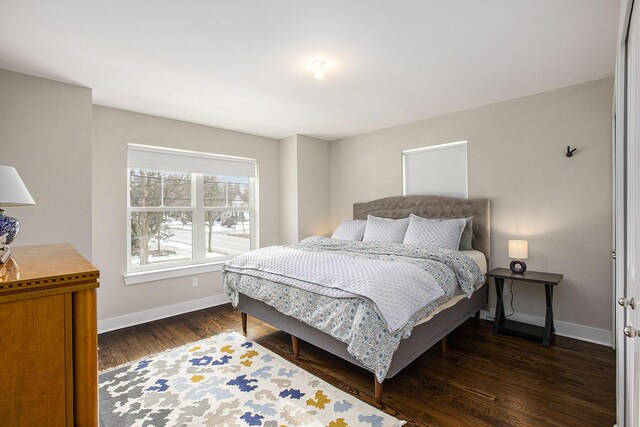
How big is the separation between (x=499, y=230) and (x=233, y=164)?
3.49 m

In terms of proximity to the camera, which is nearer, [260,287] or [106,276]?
[260,287]

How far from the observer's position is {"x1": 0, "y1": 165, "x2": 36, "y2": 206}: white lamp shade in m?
1.07

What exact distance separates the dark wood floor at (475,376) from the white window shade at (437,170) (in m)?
1.65

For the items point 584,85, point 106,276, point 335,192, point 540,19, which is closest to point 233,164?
point 335,192

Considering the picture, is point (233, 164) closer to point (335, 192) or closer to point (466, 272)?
point (335, 192)

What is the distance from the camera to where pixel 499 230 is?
3.45 meters

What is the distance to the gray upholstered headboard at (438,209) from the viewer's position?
3.48m

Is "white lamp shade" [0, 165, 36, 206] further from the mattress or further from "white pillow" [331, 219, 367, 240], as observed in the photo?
"white pillow" [331, 219, 367, 240]

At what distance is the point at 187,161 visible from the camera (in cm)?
400

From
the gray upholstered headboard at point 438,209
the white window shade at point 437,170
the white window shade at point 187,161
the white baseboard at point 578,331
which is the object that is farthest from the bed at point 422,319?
the white window shade at point 187,161

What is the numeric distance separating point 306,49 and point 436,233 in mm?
2205

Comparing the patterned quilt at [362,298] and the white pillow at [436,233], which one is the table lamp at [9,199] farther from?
the white pillow at [436,233]

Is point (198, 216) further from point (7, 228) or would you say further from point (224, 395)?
point (7, 228)

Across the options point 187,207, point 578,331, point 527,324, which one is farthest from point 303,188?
point 578,331
